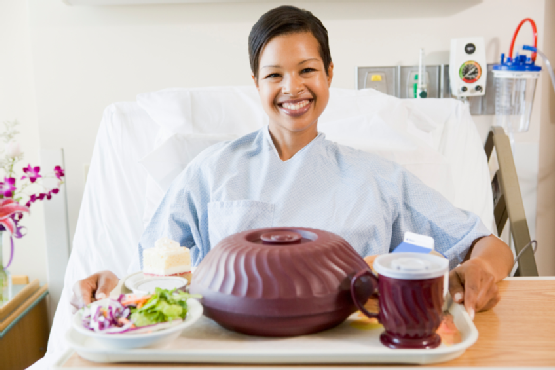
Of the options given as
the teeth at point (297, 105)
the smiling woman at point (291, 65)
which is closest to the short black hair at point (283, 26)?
the smiling woman at point (291, 65)

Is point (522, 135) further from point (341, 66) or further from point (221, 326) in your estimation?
point (221, 326)

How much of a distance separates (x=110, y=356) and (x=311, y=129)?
2.69 ft

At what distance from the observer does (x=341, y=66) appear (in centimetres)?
200

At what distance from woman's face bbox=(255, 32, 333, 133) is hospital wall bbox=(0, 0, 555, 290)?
813 mm

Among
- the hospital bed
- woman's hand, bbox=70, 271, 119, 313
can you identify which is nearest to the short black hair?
the hospital bed

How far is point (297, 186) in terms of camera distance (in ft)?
3.84

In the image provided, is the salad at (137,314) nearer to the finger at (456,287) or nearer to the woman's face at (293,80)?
the finger at (456,287)

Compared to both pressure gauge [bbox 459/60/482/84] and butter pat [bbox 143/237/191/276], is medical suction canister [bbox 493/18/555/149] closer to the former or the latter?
pressure gauge [bbox 459/60/482/84]

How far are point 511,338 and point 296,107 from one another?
71cm

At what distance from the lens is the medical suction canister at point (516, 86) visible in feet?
6.05

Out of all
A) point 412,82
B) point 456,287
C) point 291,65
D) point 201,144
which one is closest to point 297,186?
point 291,65

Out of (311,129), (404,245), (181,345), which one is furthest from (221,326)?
(311,129)

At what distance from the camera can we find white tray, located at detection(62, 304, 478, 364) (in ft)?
1.92

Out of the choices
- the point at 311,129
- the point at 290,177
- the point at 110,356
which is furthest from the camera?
the point at 311,129
